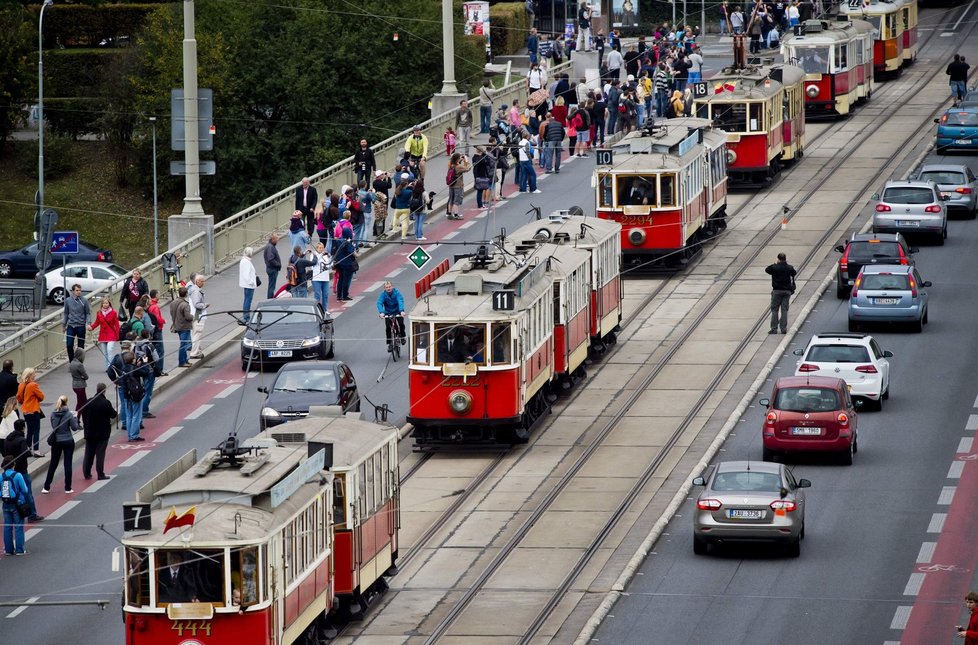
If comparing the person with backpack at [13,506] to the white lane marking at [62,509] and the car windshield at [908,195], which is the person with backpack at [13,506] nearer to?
the white lane marking at [62,509]

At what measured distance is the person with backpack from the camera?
98.1 ft

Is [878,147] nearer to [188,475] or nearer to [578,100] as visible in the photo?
[578,100]

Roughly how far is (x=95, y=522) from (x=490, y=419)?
7.49m

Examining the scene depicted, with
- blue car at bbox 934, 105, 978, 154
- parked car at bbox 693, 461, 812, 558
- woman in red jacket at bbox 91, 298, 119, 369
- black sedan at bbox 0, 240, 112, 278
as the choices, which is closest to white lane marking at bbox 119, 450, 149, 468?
woman in red jacket at bbox 91, 298, 119, 369

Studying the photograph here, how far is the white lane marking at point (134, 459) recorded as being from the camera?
35.1 m

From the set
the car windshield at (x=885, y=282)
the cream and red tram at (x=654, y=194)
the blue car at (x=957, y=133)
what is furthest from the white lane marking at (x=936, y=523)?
the blue car at (x=957, y=133)

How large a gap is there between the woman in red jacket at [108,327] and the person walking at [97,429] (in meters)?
5.08

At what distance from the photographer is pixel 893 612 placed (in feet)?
88.3

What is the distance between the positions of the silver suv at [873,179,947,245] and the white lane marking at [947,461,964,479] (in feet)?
59.3

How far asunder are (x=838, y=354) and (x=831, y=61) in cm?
3382

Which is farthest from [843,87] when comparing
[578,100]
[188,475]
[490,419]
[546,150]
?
[188,475]

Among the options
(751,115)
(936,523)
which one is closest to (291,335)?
(936,523)

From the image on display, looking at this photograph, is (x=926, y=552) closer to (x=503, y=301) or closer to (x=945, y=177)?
(x=503, y=301)

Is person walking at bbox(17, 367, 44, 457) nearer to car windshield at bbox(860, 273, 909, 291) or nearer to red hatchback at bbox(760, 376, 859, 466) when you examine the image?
red hatchback at bbox(760, 376, 859, 466)
